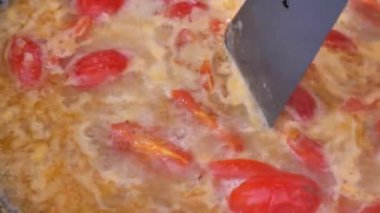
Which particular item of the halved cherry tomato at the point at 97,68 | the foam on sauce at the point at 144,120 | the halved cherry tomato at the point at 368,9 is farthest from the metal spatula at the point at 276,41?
the halved cherry tomato at the point at 368,9

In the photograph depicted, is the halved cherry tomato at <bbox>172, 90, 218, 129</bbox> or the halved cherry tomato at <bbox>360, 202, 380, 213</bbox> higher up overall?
the halved cherry tomato at <bbox>172, 90, 218, 129</bbox>

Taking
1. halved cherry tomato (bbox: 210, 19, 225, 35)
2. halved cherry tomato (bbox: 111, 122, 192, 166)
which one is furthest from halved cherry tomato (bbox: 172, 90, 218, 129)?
halved cherry tomato (bbox: 210, 19, 225, 35)

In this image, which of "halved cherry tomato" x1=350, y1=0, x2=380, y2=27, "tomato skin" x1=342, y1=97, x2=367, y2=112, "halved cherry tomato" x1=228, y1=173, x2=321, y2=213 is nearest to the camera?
"halved cherry tomato" x1=228, y1=173, x2=321, y2=213

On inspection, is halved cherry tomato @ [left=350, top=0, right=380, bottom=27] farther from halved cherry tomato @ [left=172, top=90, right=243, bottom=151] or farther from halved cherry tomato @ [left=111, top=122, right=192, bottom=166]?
halved cherry tomato @ [left=111, top=122, right=192, bottom=166]

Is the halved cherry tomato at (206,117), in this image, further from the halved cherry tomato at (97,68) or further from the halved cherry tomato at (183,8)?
the halved cherry tomato at (183,8)

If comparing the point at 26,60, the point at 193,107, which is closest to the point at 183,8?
the point at 193,107

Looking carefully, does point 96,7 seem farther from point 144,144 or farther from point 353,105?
point 353,105

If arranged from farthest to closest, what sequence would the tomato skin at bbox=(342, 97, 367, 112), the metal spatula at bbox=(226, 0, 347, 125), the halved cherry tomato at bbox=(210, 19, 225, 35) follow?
the halved cherry tomato at bbox=(210, 19, 225, 35) < the tomato skin at bbox=(342, 97, 367, 112) < the metal spatula at bbox=(226, 0, 347, 125)

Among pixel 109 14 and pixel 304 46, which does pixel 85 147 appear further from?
pixel 304 46
